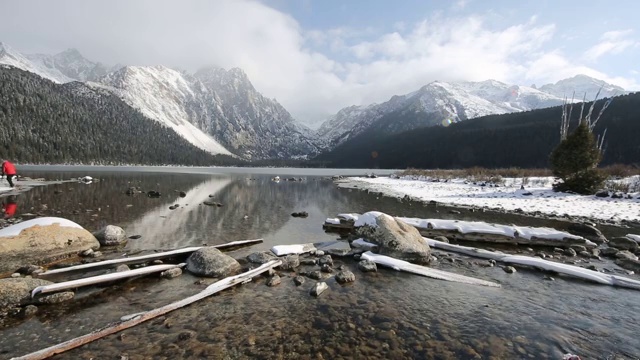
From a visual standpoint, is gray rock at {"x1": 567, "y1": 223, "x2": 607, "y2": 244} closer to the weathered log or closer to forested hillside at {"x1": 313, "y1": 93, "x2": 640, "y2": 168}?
the weathered log

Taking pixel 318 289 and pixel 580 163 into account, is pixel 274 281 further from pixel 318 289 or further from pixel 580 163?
pixel 580 163

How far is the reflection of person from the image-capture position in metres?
20.5

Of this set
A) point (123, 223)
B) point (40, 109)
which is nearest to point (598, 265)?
point (123, 223)

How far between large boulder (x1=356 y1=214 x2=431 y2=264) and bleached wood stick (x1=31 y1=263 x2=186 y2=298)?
8.87 metres

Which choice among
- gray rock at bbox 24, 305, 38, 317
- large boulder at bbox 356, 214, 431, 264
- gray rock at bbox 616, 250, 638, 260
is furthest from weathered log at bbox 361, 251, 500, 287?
gray rock at bbox 24, 305, 38, 317

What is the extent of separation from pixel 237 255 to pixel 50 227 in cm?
758

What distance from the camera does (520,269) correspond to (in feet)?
42.4

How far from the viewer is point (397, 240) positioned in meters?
14.0

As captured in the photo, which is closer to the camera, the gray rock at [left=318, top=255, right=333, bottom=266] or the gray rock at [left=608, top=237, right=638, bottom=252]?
the gray rock at [left=318, top=255, right=333, bottom=266]

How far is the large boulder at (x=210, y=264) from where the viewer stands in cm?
1117

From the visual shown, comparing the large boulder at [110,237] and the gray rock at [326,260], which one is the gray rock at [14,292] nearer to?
the large boulder at [110,237]

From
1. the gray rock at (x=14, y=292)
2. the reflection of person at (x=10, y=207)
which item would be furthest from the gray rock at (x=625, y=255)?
the reflection of person at (x=10, y=207)

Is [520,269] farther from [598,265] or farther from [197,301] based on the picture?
[197,301]

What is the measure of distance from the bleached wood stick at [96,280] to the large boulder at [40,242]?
3.32 meters
